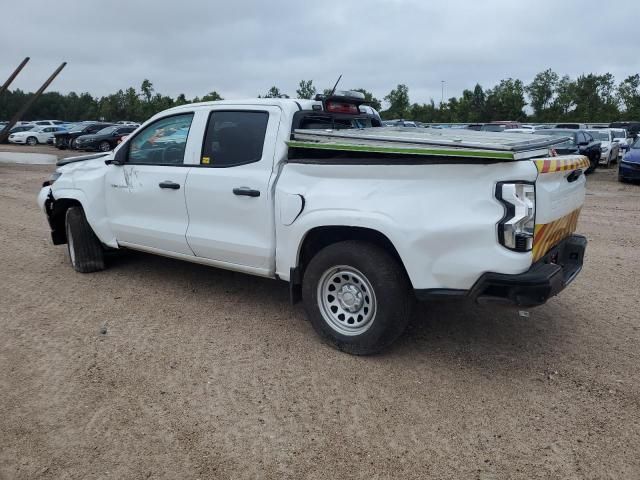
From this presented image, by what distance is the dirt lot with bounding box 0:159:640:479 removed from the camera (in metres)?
2.91

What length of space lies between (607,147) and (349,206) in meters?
19.5

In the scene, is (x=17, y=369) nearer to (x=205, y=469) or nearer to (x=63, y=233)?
(x=205, y=469)

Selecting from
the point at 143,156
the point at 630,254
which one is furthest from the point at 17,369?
the point at 630,254

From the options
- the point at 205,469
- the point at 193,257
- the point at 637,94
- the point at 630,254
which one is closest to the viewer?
the point at 205,469

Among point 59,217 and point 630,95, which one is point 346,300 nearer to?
point 59,217

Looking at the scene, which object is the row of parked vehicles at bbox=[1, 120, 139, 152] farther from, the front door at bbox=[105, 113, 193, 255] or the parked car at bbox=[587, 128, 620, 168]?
the parked car at bbox=[587, 128, 620, 168]

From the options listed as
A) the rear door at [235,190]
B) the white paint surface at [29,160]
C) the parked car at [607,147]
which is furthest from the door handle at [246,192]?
the white paint surface at [29,160]

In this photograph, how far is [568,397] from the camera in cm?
351

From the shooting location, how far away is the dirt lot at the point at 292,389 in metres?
2.91

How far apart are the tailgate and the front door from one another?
3011 mm

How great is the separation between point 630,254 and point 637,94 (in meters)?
59.2

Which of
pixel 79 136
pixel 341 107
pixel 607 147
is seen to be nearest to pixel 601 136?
pixel 607 147

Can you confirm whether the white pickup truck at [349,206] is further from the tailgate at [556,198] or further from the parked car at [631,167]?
the parked car at [631,167]

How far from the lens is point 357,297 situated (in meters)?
4.02
